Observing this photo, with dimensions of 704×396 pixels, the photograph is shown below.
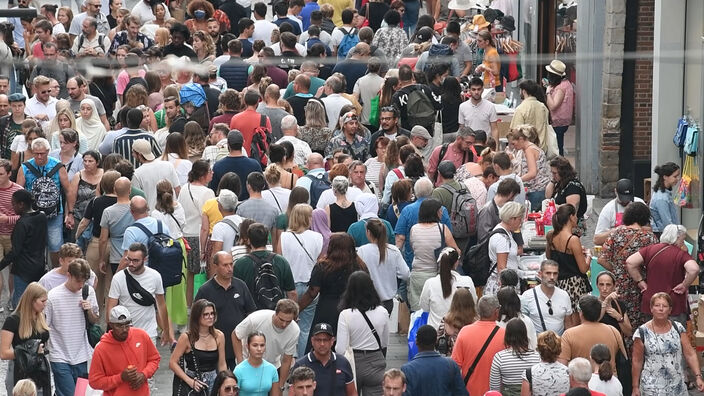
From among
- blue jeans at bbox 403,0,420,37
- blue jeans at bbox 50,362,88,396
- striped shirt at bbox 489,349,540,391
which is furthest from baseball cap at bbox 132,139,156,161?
blue jeans at bbox 403,0,420,37

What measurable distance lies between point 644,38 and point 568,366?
1102 cm

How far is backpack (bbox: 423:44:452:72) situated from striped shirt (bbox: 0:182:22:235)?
6.57 metres

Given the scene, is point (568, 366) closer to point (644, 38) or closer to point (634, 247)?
point (634, 247)

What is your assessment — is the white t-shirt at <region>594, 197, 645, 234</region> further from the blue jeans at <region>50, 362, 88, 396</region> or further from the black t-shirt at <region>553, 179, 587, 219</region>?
the blue jeans at <region>50, 362, 88, 396</region>

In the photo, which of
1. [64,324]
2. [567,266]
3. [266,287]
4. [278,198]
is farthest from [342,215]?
[64,324]

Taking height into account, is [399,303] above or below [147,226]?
below

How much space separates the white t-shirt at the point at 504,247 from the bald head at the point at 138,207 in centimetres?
300

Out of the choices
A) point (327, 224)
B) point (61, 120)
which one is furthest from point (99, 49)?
point (327, 224)

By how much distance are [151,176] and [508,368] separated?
494 cm

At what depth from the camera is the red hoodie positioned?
11.3 m

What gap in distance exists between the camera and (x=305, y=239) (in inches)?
523

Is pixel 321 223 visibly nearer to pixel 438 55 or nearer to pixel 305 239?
pixel 305 239

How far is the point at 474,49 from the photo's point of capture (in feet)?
75.4

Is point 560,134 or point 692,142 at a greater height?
point 692,142
